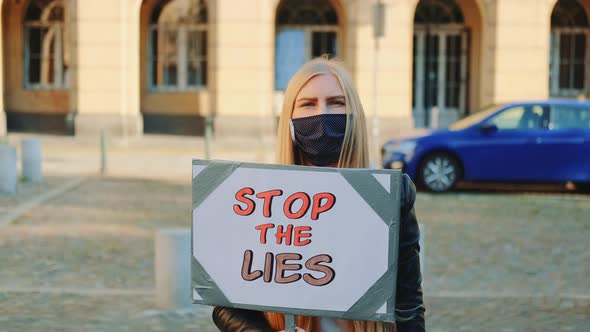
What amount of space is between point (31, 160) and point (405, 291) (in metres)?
13.9

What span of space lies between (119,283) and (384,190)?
561 centimetres

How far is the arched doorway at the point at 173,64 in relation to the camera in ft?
88.5

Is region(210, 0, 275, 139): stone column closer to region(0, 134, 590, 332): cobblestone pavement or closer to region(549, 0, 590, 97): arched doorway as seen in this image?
region(549, 0, 590, 97): arched doorway

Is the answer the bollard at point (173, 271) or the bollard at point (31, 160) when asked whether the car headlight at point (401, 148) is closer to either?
the bollard at point (31, 160)

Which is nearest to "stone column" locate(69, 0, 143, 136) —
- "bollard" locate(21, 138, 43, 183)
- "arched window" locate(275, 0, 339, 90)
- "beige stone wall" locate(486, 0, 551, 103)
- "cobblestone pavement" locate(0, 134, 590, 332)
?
"arched window" locate(275, 0, 339, 90)

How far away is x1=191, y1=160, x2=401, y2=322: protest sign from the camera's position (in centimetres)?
268

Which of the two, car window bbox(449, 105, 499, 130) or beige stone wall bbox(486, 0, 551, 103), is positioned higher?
beige stone wall bbox(486, 0, 551, 103)

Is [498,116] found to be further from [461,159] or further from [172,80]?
[172,80]

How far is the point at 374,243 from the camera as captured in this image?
8.77ft

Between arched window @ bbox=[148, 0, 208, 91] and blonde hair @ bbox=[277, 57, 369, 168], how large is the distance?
80.8 ft

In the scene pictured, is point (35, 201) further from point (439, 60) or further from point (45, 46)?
point (439, 60)

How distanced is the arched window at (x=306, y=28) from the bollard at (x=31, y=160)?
11573 millimetres

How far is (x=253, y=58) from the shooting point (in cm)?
2509

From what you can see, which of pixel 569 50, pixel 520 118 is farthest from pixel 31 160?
pixel 569 50
